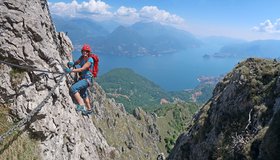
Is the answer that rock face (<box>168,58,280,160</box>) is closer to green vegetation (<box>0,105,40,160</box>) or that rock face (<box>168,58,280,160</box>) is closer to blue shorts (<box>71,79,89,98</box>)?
blue shorts (<box>71,79,89,98</box>)

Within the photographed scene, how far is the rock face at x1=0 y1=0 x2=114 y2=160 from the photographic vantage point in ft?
44.5

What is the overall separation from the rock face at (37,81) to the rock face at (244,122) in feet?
50.5

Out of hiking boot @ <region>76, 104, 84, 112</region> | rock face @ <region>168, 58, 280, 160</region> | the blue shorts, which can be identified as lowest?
rock face @ <region>168, 58, 280, 160</region>

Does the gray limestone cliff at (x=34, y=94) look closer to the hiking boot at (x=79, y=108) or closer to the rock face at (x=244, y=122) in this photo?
the hiking boot at (x=79, y=108)

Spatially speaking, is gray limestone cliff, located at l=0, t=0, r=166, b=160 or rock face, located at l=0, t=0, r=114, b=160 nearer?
gray limestone cliff, located at l=0, t=0, r=166, b=160

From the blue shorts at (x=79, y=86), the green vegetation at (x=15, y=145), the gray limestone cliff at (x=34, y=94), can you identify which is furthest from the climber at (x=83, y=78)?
the green vegetation at (x=15, y=145)

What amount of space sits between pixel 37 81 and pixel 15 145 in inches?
123

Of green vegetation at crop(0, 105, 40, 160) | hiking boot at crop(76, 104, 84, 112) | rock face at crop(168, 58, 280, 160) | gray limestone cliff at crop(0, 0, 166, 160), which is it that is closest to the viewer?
green vegetation at crop(0, 105, 40, 160)

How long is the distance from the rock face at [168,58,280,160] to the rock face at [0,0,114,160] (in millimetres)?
15387

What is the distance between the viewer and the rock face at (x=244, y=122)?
90.4 feet

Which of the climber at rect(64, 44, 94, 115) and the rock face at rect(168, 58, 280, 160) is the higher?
the climber at rect(64, 44, 94, 115)

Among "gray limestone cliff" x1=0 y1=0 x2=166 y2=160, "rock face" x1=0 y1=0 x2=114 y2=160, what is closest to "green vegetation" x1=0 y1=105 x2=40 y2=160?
"gray limestone cliff" x1=0 y1=0 x2=166 y2=160

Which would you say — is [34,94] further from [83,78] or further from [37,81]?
[83,78]

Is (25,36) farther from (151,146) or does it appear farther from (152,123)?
(152,123)
